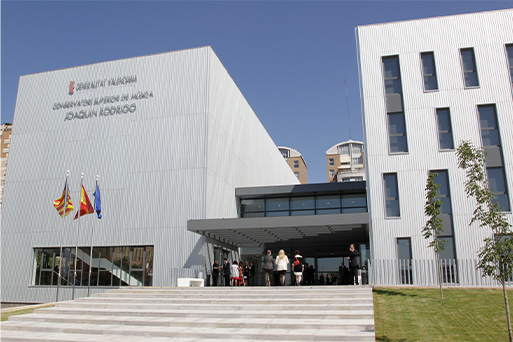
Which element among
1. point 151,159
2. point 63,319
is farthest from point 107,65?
point 63,319

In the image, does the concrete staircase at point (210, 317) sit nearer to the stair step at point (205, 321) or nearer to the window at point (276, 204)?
the stair step at point (205, 321)

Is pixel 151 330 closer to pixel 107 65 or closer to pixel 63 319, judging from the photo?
pixel 63 319

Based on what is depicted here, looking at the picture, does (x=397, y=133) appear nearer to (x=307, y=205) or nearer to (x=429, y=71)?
(x=429, y=71)

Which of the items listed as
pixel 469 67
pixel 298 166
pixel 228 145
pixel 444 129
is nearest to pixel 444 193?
pixel 444 129

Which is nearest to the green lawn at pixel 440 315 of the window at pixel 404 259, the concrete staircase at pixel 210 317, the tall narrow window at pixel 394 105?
the concrete staircase at pixel 210 317

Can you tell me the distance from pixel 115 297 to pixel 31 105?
61.5ft

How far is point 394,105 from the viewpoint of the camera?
80.2 feet

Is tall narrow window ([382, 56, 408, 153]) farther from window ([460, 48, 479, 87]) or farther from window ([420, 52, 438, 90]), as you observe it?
window ([460, 48, 479, 87])

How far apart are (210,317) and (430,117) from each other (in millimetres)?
16516

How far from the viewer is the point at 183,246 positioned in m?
24.6

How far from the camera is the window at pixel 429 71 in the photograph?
2445 cm

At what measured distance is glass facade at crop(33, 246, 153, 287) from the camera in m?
25.3

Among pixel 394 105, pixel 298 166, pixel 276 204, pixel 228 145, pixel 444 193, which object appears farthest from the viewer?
pixel 298 166

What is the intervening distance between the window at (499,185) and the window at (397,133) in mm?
4374
